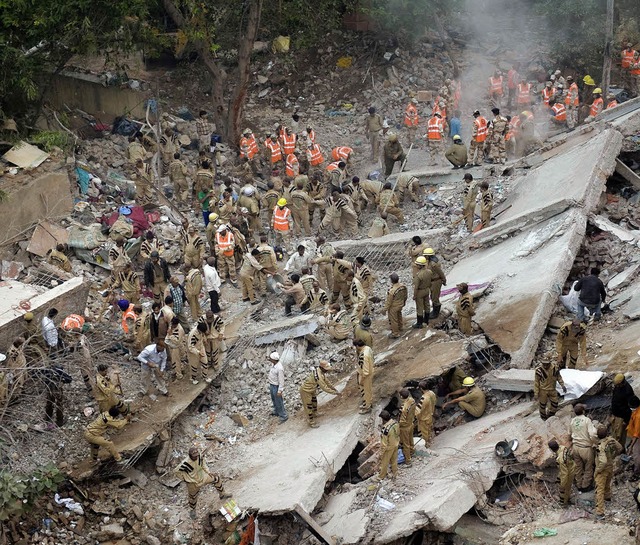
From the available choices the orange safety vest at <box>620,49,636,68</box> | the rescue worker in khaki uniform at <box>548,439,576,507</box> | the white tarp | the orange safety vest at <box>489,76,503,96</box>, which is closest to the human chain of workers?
the rescue worker in khaki uniform at <box>548,439,576,507</box>

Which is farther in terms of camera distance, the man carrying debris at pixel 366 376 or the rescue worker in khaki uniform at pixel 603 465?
the man carrying debris at pixel 366 376

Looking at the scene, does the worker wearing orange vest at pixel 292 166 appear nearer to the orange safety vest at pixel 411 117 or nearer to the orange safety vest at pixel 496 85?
the orange safety vest at pixel 411 117

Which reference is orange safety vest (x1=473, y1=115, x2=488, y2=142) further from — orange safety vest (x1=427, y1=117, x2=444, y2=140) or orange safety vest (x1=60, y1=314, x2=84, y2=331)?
orange safety vest (x1=60, y1=314, x2=84, y2=331)

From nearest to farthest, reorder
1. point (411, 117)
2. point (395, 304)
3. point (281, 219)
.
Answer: point (395, 304) < point (281, 219) < point (411, 117)

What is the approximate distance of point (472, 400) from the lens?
40.7 feet

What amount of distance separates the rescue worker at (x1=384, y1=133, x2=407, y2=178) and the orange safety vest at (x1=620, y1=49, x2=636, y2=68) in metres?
7.66

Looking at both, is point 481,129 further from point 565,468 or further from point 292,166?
point 565,468

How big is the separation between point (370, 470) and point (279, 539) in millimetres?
1377

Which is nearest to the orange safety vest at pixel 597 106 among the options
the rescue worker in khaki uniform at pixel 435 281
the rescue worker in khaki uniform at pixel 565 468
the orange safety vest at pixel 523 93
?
the orange safety vest at pixel 523 93

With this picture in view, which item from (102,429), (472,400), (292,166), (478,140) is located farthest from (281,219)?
(472,400)

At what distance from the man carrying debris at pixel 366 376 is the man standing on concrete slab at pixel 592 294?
3.04 metres

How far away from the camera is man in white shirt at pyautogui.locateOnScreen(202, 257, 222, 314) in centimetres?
1532

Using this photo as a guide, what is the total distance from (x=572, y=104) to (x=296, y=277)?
10.5m

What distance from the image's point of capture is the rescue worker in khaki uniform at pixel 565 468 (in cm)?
1040
